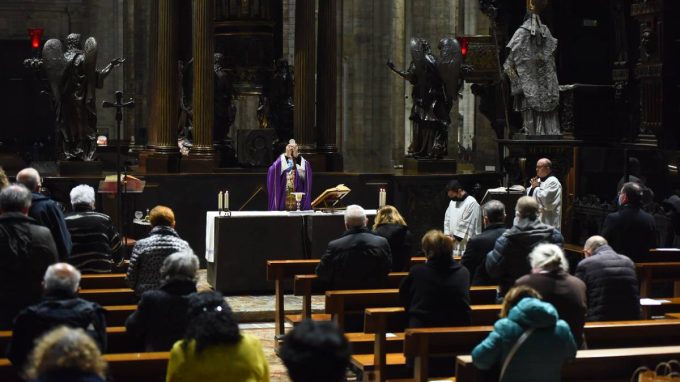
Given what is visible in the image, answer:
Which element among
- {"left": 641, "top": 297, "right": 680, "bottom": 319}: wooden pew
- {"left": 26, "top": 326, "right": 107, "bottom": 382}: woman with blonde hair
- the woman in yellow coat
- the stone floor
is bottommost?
the stone floor

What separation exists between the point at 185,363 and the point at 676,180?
1152cm

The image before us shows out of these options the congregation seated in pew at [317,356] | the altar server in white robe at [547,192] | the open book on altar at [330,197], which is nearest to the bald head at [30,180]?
the congregation seated in pew at [317,356]

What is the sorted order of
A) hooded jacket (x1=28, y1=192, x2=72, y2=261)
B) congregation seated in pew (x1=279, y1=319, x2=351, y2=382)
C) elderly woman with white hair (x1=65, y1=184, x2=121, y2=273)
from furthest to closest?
elderly woman with white hair (x1=65, y1=184, x2=121, y2=273) → hooded jacket (x1=28, y1=192, x2=72, y2=261) → congregation seated in pew (x1=279, y1=319, x2=351, y2=382)

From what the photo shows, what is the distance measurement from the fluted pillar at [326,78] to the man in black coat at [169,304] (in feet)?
41.9

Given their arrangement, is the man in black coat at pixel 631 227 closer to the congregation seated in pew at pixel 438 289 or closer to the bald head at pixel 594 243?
the bald head at pixel 594 243

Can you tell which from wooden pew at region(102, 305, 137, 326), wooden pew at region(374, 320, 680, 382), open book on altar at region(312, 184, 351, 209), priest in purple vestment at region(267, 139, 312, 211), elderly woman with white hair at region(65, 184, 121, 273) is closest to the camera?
wooden pew at region(374, 320, 680, 382)

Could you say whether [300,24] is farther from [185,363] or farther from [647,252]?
[185,363]

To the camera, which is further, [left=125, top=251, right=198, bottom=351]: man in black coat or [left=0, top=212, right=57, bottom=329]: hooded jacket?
[left=0, top=212, right=57, bottom=329]: hooded jacket

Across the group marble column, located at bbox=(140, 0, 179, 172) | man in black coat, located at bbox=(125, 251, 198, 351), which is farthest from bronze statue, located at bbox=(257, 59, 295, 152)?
man in black coat, located at bbox=(125, 251, 198, 351)

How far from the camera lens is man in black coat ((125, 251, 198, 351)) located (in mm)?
8273

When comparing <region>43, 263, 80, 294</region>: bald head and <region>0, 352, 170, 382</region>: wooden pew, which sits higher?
<region>43, 263, 80, 294</region>: bald head

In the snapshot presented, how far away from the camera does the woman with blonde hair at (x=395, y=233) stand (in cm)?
1223

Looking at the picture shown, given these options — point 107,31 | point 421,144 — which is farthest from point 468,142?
point 421,144

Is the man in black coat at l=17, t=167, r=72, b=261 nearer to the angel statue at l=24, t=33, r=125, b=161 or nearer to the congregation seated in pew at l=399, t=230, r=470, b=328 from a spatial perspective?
the congregation seated in pew at l=399, t=230, r=470, b=328
